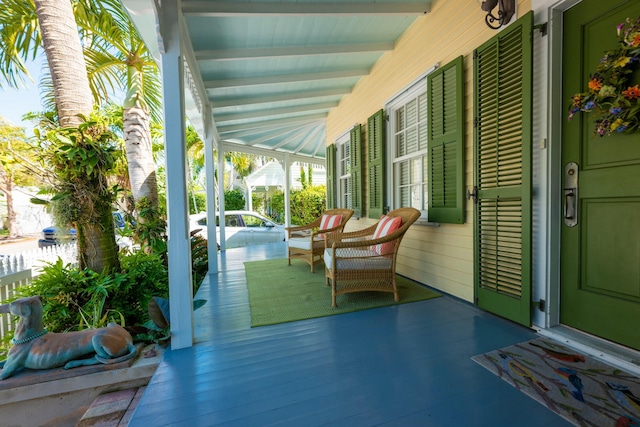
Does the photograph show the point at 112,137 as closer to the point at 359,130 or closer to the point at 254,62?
the point at 254,62

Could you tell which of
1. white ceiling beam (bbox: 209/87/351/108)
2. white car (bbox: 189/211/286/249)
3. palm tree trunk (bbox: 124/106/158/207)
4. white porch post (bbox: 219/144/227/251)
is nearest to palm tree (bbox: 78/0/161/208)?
palm tree trunk (bbox: 124/106/158/207)

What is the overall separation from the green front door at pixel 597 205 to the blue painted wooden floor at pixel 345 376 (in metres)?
0.46

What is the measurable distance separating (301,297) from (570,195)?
243cm

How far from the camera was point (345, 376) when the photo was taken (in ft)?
5.12

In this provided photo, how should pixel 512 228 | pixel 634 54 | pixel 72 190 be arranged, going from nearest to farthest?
pixel 634 54
pixel 512 228
pixel 72 190

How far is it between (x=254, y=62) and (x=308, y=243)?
2.59 m

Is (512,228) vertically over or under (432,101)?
under

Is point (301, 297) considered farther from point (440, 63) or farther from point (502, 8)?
point (502, 8)

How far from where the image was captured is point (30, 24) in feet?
10.7

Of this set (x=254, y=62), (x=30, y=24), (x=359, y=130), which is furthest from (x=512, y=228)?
(x=30, y=24)

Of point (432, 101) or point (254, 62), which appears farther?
point (254, 62)

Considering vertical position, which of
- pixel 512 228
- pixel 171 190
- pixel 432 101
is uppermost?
pixel 432 101

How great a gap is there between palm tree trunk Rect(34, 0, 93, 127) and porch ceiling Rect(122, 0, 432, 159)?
989 millimetres

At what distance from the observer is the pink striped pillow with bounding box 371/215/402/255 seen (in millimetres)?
2830
